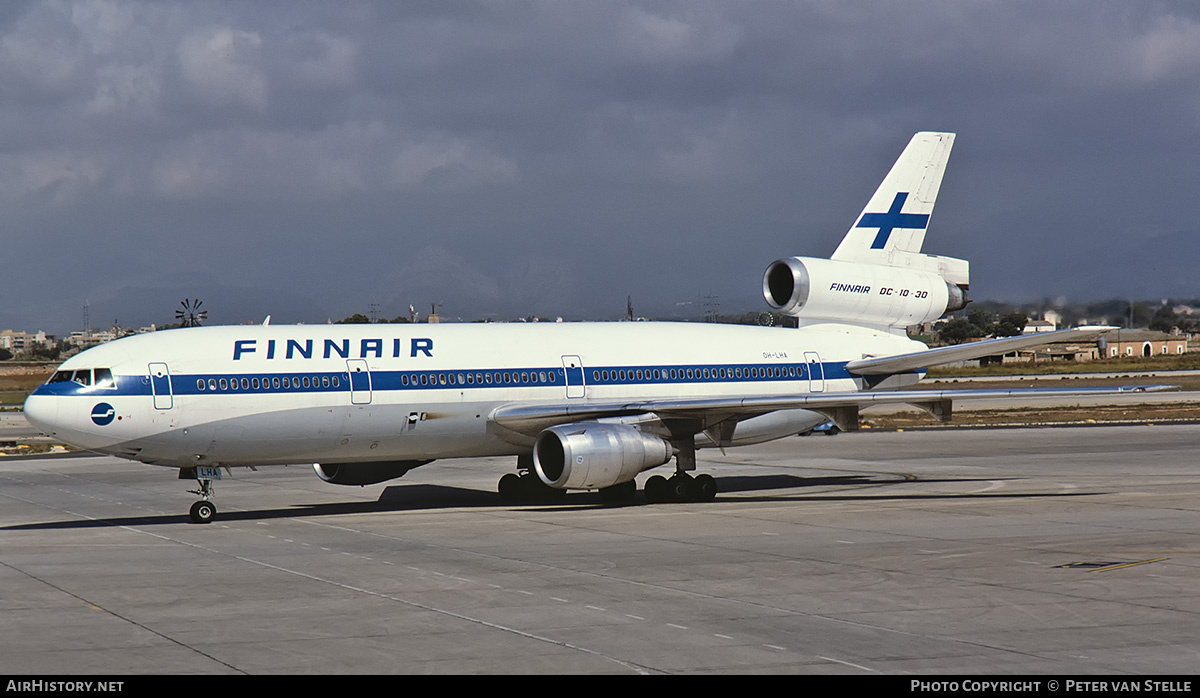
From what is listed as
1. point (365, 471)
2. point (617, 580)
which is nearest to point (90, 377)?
point (365, 471)

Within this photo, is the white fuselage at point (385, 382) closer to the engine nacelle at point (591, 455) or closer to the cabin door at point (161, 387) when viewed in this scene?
the cabin door at point (161, 387)

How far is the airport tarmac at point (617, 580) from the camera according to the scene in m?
15.6

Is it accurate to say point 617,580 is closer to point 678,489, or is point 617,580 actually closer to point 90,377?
point 678,489

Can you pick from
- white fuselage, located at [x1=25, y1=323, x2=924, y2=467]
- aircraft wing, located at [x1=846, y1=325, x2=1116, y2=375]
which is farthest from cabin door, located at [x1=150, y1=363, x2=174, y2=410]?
aircraft wing, located at [x1=846, y1=325, x2=1116, y2=375]

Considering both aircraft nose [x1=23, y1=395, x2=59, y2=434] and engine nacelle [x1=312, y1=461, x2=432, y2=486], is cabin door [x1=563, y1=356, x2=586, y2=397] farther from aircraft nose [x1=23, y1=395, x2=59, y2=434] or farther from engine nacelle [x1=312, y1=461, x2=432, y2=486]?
aircraft nose [x1=23, y1=395, x2=59, y2=434]

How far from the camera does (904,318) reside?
39.4m

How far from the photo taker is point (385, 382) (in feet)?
104

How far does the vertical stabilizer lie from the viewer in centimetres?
3897

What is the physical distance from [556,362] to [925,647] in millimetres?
19365

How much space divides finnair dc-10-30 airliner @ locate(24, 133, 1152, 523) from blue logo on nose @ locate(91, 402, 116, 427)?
0.03 meters

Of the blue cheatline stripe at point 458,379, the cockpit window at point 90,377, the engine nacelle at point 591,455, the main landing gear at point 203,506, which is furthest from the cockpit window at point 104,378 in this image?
the engine nacelle at point 591,455

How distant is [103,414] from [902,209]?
23.9 metres
